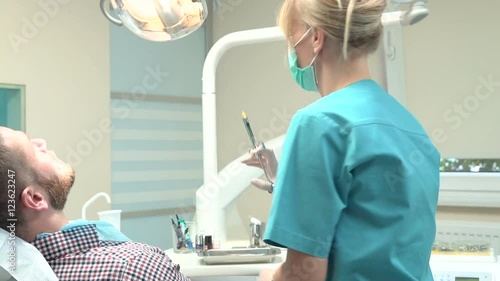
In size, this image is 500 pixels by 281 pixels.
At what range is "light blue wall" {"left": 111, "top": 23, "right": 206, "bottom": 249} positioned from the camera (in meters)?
3.43

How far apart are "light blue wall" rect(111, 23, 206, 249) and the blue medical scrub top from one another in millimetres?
2501

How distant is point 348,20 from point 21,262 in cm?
89

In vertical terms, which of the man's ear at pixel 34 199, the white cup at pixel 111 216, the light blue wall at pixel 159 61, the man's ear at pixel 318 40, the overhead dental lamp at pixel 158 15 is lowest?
the white cup at pixel 111 216

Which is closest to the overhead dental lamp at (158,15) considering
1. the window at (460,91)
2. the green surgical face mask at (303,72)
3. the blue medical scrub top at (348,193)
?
the green surgical face mask at (303,72)

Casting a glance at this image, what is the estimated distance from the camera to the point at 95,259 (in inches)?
55.6

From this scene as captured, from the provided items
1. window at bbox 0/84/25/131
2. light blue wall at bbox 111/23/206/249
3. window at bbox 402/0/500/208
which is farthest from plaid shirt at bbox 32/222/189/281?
light blue wall at bbox 111/23/206/249

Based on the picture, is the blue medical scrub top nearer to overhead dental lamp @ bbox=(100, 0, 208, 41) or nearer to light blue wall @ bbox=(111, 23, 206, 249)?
overhead dental lamp @ bbox=(100, 0, 208, 41)

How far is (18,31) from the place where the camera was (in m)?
2.69

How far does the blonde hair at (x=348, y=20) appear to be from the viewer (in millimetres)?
1051

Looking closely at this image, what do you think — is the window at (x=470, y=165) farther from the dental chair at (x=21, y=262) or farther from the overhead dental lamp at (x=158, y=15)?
the dental chair at (x=21, y=262)

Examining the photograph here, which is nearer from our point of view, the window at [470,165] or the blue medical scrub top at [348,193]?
the blue medical scrub top at [348,193]

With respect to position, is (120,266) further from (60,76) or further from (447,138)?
(447,138)

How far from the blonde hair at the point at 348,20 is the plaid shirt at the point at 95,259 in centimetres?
71

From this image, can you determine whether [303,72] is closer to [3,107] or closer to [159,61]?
[3,107]
